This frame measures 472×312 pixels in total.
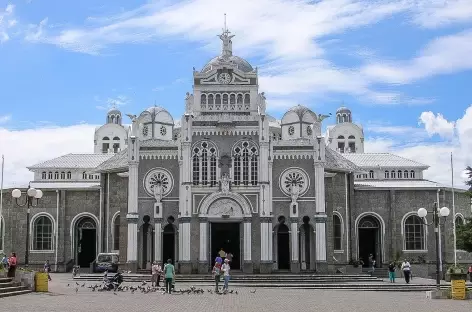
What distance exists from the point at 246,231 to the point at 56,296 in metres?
22.0

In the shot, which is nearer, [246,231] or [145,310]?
[145,310]

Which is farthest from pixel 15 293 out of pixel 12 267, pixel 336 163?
pixel 336 163

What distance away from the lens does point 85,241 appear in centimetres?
6431

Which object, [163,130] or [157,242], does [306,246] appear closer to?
[157,242]

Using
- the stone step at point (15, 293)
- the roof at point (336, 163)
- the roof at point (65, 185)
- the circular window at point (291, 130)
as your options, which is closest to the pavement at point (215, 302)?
the stone step at point (15, 293)

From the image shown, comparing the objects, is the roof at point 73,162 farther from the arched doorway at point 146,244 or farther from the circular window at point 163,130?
the arched doorway at point 146,244

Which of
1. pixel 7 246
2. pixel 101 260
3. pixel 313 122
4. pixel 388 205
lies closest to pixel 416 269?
pixel 388 205

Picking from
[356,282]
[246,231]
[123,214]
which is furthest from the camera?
[123,214]

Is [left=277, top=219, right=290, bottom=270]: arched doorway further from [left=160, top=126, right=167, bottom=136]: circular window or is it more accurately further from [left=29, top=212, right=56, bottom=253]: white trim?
[left=29, top=212, right=56, bottom=253]: white trim

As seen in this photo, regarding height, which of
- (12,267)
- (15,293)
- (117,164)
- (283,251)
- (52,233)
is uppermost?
(117,164)

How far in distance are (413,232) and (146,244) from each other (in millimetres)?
22530

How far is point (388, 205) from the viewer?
6228 centimetres

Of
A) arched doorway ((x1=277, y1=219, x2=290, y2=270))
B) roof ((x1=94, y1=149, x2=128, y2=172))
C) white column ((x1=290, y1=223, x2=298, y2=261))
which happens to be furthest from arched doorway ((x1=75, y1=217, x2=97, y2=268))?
white column ((x1=290, y1=223, x2=298, y2=261))

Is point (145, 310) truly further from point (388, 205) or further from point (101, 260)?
point (388, 205)
